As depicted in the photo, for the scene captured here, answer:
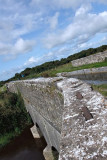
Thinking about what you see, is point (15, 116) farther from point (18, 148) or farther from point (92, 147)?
point (92, 147)

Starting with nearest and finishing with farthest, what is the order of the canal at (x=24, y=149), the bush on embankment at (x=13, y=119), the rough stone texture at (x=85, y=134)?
the rough stone texture at (x=85, y=134) < the canal at (x=24, y=149) < the bush on embankment at (x=13, y=119)

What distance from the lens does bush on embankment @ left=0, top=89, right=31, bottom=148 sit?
636 inches

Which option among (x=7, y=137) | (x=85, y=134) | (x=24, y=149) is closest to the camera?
(x=85, y=134)

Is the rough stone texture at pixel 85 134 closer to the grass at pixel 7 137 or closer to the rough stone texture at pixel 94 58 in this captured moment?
the grass at pixel 7 137

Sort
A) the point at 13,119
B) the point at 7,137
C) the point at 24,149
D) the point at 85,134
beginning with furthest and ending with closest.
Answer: the point at 13,119
the point at 7,137
the point at 24,149
the point at 85,134

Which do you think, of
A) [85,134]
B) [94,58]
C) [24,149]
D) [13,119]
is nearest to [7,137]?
[13,119]

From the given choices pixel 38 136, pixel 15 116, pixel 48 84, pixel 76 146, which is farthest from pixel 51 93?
pixel 15 116

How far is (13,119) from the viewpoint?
17219 millimetres

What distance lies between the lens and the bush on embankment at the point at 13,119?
53.0 ft

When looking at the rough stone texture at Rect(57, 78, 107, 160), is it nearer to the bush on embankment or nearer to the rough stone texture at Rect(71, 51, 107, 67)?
the bush on embankment

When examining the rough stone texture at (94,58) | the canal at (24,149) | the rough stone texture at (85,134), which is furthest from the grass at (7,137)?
the rough stone texture at (85,134)

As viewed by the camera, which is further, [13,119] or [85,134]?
[13,119]

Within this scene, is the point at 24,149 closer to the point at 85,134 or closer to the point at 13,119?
the point at 13,119

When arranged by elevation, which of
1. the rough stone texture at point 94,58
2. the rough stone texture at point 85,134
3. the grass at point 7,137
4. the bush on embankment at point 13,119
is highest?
the rough stone texture at point 94,58
